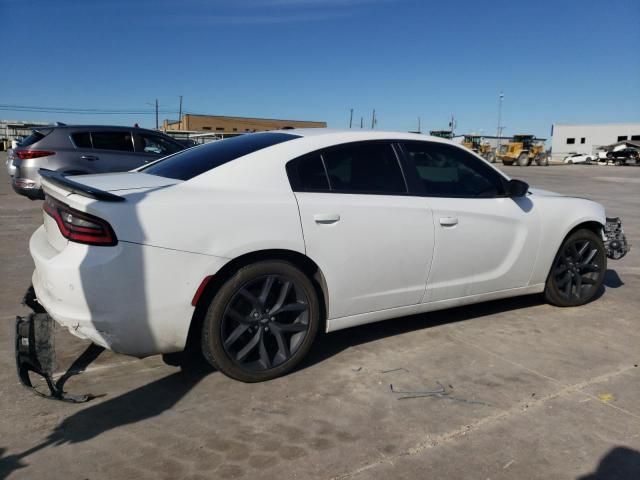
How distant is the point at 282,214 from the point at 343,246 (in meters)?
0.46

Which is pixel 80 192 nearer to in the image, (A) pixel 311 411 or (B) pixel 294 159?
(B) pixel 294 159

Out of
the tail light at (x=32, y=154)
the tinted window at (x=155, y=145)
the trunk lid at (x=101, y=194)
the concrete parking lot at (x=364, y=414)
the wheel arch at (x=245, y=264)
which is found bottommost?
the concrete parking lot at (x=364, y=414)

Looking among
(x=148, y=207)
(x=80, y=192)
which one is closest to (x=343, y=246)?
(x=148, y=207)

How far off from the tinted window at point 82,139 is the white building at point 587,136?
241 feet

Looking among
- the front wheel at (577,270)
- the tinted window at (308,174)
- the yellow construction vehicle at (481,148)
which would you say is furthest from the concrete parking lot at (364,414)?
the yellow construction vehicle at (481,148)

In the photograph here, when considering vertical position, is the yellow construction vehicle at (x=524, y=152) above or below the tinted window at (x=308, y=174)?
above

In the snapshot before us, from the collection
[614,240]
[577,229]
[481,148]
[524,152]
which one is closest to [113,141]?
[577,229]

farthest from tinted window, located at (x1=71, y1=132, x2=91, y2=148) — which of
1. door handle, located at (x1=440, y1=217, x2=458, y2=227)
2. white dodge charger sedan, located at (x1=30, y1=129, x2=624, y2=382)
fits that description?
door handle, located at (x1=440, y1=217, x2=458, y2=227)

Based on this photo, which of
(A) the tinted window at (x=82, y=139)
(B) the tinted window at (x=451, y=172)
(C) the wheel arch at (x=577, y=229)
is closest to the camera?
(B) the tinted window at (x=451, y=172)

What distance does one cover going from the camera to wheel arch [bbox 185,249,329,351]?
9.96ft

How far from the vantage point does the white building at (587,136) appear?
74.2 metres

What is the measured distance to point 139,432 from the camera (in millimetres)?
2693

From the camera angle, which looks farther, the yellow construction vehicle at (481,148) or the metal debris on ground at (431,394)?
the yellow construction vehicle at (481,148)

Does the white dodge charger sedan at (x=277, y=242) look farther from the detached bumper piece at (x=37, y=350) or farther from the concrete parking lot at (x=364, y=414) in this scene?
the concrete parking lot at (x=364, y=414)
